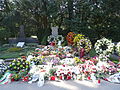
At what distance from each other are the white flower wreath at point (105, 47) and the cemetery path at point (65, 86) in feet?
6.68

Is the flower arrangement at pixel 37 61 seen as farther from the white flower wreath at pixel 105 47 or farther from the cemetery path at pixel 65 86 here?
the white flower wreath at pixel 105 47

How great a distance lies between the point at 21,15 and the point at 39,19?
1787 mm

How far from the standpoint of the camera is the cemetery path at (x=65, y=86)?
267 cm

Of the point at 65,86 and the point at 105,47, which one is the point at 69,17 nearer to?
the point at 105,47

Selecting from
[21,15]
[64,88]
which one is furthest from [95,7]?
[64,88]

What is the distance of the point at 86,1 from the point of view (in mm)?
8805

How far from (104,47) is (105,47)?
0.05 m

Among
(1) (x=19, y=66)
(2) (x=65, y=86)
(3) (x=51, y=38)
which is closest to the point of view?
(2) (x=65, y=86)

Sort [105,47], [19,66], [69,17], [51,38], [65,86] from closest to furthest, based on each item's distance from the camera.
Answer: [65,86] → [19,66] → [105,47] → [51,38] → [69,17]

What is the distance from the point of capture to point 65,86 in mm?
2748

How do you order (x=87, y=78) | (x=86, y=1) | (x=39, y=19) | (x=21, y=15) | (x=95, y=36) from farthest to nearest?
(x=39, y=19) → (x=21, y=15) → (x=95, y=36) → (x=86, y=1) → (x=87, y=78)

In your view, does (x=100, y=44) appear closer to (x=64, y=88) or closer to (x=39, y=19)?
(x=64, y=88)

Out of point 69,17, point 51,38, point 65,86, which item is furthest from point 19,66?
point 69,17

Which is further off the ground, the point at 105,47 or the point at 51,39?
the point at 51,39
